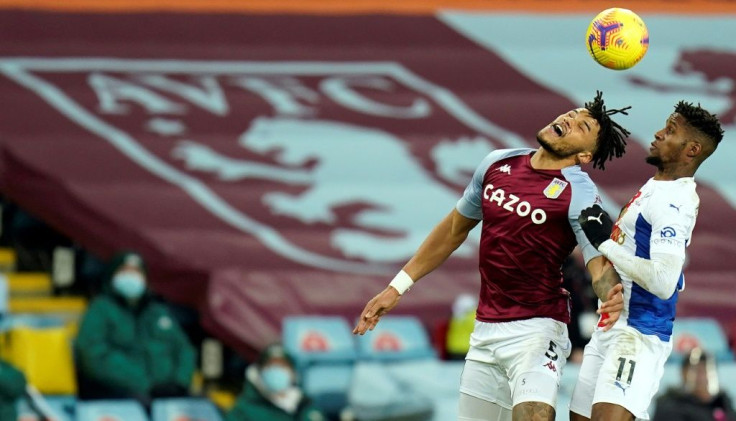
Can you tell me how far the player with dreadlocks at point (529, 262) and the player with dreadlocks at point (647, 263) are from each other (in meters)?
0.11

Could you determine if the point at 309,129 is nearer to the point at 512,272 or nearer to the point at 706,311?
the point at 706,311

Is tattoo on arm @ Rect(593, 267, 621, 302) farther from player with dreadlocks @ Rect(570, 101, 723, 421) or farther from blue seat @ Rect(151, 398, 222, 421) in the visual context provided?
blue seat @ Rect(151, 398, 222, 421)

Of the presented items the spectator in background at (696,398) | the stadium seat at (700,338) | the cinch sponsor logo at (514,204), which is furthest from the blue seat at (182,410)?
the cinch sponsor logo at (514,204)

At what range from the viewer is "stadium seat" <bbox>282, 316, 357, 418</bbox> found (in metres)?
10.9

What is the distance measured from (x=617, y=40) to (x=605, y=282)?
38.8 inches

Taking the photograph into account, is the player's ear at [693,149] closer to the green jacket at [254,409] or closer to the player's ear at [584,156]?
the player's ear at [584,156]

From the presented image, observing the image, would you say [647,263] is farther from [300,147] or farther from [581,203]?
[300,147]

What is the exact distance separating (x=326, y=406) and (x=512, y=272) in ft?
14.5

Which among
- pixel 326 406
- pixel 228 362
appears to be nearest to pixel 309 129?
pixel 228 362

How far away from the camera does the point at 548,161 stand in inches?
262

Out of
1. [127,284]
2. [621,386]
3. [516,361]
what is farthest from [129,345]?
[621,386]

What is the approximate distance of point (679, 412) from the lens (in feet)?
31.8

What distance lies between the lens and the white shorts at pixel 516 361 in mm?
6527

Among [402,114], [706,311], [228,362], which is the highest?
[402,114]
